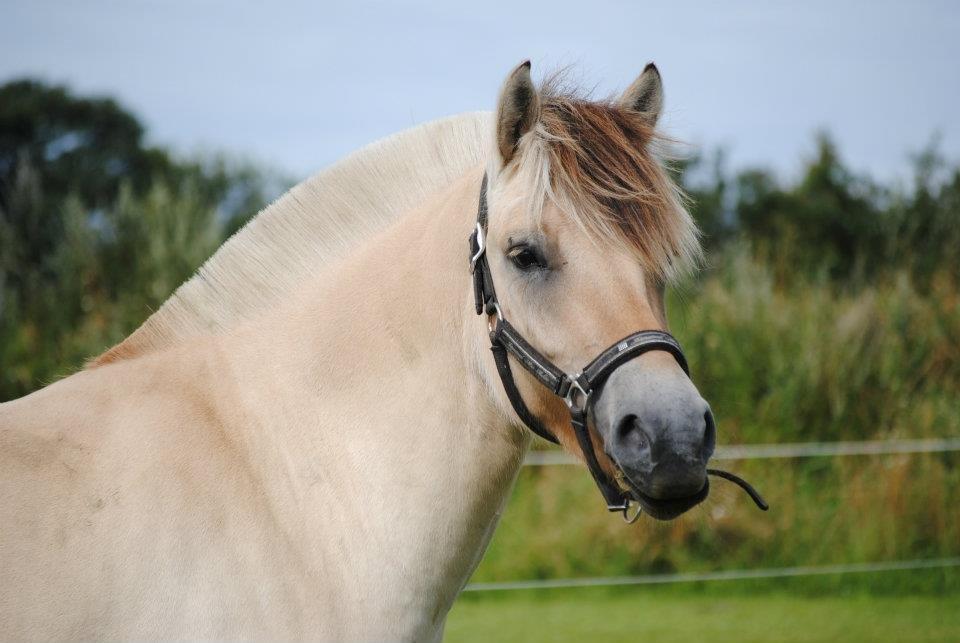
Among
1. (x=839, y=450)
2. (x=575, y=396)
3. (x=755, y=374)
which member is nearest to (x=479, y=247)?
(x=575, y=396)

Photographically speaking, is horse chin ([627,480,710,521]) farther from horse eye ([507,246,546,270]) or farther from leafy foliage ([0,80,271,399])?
leafy foliage ([0,80,271,399])

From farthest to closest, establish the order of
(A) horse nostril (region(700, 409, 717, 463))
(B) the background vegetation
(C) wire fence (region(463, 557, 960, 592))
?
1. (B) the background vegetation
2. (C) wire fence (region(463, 557, 960, 592))
3. (A) horse nostril (region(700, 409, 717, 463))

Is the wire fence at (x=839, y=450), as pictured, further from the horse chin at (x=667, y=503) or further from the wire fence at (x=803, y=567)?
the horse chin at (x=667, y=503)

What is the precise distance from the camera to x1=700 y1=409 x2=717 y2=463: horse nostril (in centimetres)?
187

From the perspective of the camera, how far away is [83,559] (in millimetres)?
1945

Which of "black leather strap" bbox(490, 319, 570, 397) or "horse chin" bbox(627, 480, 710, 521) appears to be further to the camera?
"black leather strap" bbox(490, 319, 570, 397)

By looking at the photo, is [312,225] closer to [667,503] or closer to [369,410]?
[369,410]

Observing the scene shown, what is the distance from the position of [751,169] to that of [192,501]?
2649 centimetres

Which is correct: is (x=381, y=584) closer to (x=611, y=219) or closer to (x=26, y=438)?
(x=26, y=438)

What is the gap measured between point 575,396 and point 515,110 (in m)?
0.78

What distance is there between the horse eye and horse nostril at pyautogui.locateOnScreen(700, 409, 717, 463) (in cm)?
56

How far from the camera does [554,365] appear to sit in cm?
210

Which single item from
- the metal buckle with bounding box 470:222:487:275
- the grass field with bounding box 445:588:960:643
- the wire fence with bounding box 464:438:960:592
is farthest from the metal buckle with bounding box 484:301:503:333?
the wire fence with bounding box 464:438:960:592

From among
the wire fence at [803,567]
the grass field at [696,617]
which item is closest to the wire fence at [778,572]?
the wire fence at [803,567]
